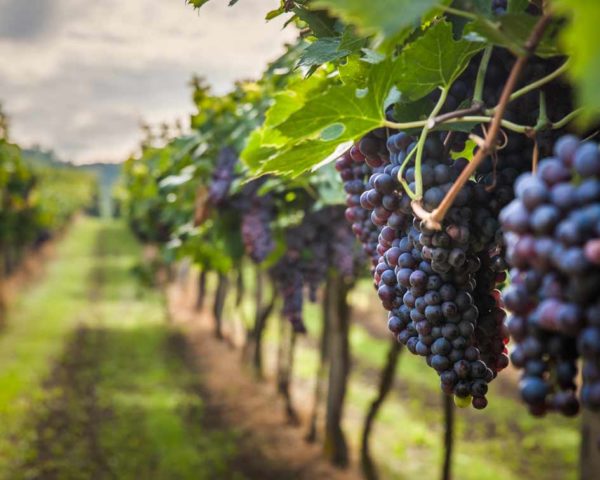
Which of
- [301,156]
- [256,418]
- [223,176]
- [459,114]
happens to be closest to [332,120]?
[301,156]

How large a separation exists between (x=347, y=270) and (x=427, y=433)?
6.88 metres

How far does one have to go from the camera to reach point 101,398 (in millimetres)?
12086

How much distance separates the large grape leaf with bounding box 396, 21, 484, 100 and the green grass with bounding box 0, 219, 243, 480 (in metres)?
8.26

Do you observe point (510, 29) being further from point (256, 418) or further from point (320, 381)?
point (256, 418)

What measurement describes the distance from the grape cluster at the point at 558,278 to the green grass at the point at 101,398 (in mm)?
8403

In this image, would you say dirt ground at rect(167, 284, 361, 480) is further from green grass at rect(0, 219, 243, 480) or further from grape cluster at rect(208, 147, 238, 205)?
grape cluster at rect(208, 147, 238, 205)

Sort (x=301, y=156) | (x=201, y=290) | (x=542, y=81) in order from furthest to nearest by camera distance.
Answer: (x=201, y=290)
(x=301, y=156)
(x=542, y=81)

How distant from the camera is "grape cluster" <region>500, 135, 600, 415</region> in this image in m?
0.68

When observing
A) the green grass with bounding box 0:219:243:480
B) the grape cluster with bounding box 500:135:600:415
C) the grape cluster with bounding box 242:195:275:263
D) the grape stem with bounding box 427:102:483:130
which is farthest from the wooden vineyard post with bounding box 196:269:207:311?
the grape cluster with bounding box 500:135:600:415

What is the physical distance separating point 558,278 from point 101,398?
40.9ft

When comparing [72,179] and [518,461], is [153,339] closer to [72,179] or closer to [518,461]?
[518,461]

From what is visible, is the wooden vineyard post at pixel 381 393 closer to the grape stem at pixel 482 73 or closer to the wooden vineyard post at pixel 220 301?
the grape stem at pixel 482 73

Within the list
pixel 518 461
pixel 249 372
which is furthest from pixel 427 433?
pixel 249 372

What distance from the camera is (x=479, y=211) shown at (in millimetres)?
1110
